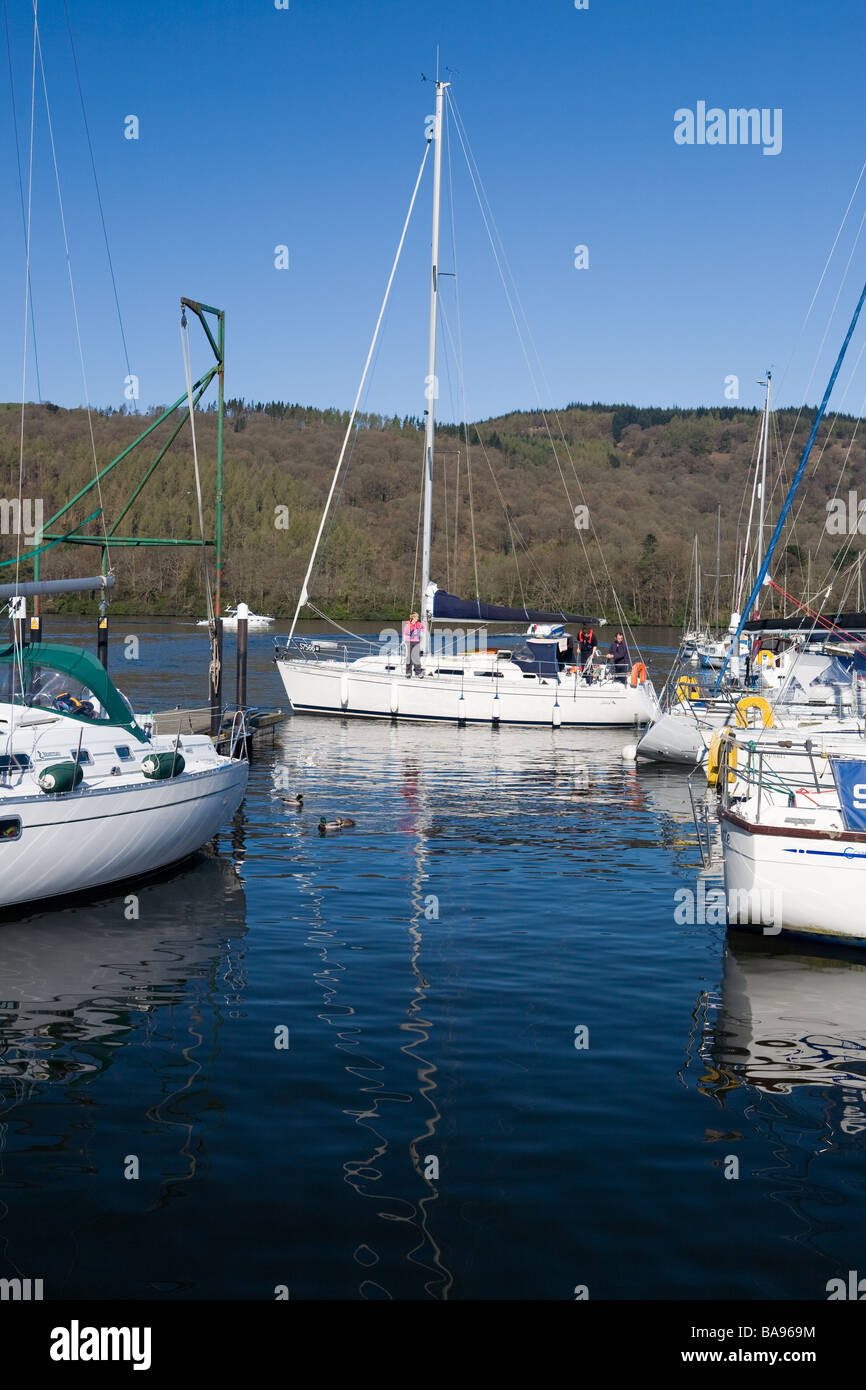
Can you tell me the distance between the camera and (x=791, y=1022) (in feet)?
38.4

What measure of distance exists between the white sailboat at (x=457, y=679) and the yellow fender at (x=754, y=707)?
48.5 ft

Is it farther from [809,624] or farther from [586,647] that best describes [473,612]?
[809,624]

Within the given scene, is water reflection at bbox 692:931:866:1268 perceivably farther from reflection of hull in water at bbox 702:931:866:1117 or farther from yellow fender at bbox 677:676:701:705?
yellow fender at bbox 677:676:701:705

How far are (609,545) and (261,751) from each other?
94.3 meters

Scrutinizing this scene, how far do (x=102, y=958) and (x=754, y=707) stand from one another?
1435cm

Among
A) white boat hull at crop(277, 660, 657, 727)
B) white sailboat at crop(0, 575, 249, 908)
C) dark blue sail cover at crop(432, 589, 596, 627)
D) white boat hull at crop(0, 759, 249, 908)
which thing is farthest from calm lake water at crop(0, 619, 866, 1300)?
dark blue sail cover at crop(432, 589, 596, 627)

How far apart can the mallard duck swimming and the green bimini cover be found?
4103mm

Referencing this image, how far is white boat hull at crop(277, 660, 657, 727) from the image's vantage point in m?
38.8

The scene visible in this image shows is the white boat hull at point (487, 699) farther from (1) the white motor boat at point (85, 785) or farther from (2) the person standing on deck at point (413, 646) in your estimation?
(1) the white motor boat at point (85, 785)

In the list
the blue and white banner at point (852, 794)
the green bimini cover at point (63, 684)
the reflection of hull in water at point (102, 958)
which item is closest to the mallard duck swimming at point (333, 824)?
the reflection of hull in water at point (102, 958)

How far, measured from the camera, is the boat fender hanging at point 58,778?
14.3m

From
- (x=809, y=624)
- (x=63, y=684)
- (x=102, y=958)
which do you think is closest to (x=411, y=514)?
(x=809, y=624)

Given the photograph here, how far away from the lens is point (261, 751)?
31906mm

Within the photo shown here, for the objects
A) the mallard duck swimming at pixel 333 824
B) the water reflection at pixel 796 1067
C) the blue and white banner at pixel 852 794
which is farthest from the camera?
the mallard duck swimming at pixel 333 824
